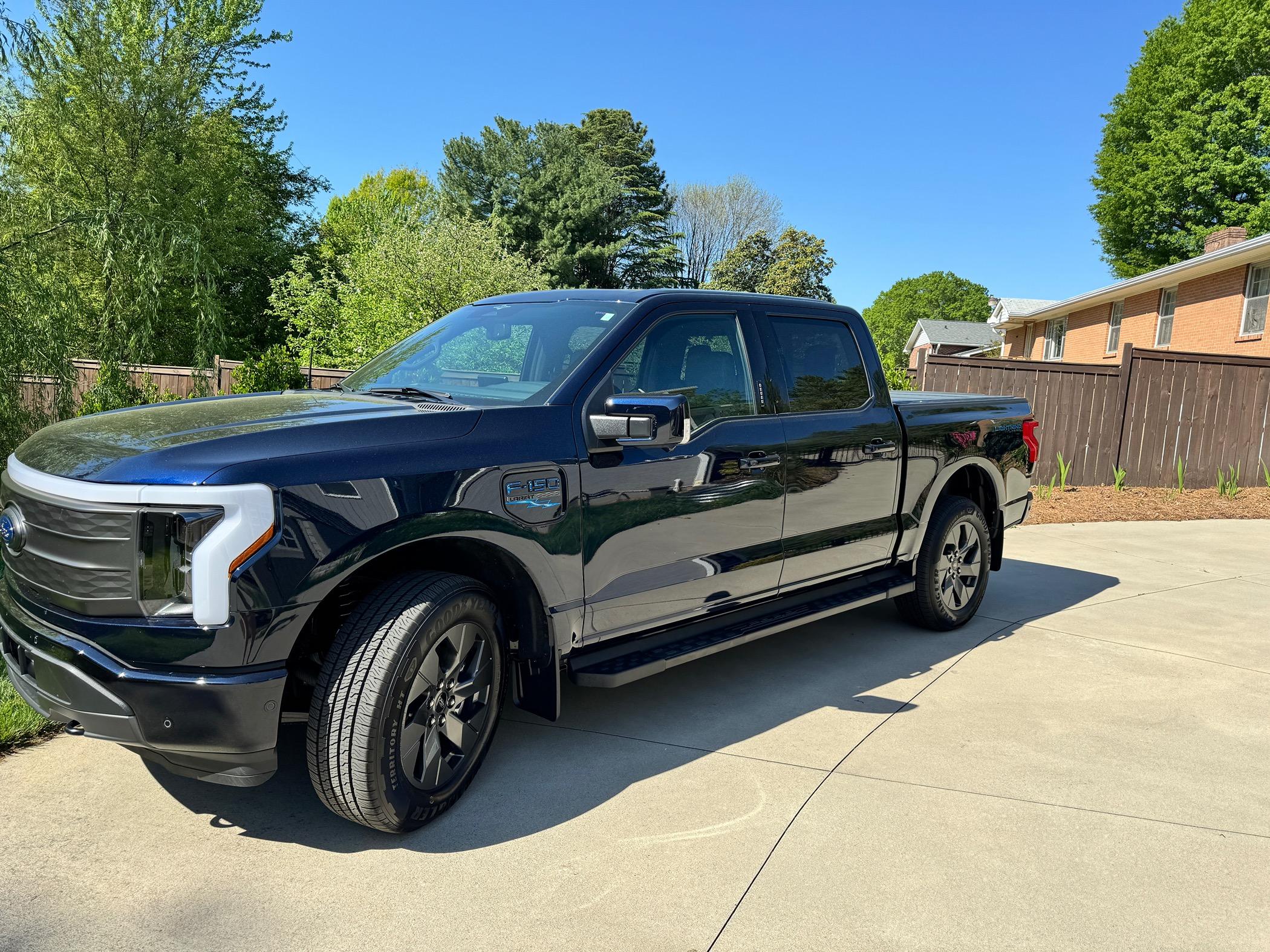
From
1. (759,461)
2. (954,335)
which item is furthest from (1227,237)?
(954,335)

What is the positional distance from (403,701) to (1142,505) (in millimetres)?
11577

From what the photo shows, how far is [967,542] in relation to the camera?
5871 mm

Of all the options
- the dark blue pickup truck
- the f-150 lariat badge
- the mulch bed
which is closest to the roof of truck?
the dark blue pickup truck

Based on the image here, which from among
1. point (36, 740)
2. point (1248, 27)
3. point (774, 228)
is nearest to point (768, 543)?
point (36, 740)

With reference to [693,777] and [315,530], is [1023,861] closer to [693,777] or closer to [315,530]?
[693,777]

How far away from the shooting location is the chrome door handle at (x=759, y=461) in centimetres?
412

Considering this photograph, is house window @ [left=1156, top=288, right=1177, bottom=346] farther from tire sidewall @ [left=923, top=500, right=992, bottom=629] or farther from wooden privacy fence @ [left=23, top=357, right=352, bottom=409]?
tire sidewall @ [left=923, top=500, right=992, bottom=629]

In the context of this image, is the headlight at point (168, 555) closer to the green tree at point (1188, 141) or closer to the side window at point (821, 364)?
the side window at point (821, 364)

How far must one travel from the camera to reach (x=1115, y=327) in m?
27.9

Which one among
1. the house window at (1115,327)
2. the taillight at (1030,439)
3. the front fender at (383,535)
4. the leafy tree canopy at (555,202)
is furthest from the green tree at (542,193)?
the front fender at (383,535)

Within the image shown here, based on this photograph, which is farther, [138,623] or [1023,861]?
[1023,861]

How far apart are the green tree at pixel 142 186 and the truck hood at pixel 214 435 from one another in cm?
425

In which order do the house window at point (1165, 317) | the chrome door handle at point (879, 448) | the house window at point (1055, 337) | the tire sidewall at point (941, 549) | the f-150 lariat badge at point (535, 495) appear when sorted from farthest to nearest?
the house window at point (1055, 337)
the house window at point (1165, 317)
the tire sidewall at point (941, 549)
the chrome door handle at point (879, 448)
the f-150 lariat badge at point (535, 495)

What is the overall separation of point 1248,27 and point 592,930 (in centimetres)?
4051
